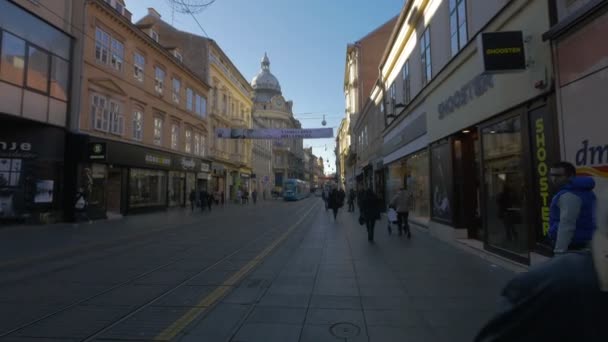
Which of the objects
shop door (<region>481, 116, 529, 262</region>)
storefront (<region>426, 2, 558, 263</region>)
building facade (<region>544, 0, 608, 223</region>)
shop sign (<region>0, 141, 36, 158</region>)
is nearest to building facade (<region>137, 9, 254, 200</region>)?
shop sign (<region>0, 141, 36, 158</region>)

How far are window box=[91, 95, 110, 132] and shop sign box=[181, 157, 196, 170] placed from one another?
8.95 meters

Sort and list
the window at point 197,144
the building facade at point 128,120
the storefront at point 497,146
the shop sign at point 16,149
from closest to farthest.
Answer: the storefront at point 497,146 → the shop sign at point 16,149 → the building facade at point 128,120 → the window at point 197,144

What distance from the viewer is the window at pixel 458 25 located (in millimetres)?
9922

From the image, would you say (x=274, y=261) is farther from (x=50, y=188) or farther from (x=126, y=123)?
(x=126, y=123)

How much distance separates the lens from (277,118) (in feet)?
249

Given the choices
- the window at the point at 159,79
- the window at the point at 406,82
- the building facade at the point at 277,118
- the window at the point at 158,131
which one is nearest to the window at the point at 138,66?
the window at the point at 159,79

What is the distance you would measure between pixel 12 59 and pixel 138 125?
8910 millimetres

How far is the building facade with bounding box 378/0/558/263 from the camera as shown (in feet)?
21.4

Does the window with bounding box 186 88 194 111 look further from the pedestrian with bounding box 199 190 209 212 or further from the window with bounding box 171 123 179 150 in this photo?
the pedestrian with bounding box 199 190 209 212

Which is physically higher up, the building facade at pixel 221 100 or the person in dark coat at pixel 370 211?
the building facade at pixel 221 100

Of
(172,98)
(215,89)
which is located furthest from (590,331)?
(215,89)

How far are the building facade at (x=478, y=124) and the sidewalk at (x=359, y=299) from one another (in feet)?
4.41

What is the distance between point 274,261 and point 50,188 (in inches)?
536

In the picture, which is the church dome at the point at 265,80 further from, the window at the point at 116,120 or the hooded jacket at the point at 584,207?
the hooded jacket at the point at 584,207
